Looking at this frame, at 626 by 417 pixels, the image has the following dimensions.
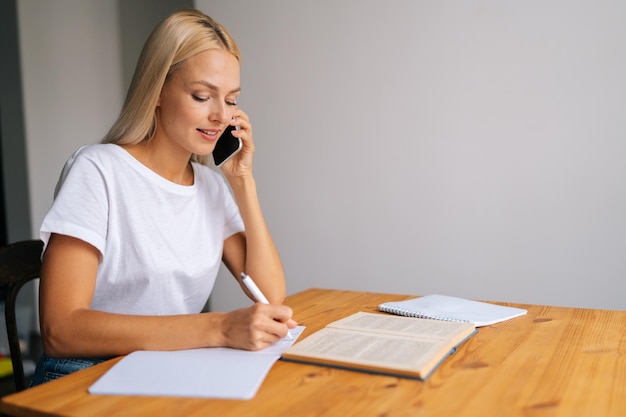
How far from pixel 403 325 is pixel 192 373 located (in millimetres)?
404

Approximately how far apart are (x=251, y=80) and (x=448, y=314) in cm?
195

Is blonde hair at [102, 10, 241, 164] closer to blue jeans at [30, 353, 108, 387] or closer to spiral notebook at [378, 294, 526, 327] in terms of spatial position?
blue jeans at [30, 353, 108, 387]

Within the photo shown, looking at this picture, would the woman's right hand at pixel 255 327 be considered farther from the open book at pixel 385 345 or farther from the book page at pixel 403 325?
the book page at pixel 403 325

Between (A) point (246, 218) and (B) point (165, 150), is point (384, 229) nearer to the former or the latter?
(A) point (246, 218)

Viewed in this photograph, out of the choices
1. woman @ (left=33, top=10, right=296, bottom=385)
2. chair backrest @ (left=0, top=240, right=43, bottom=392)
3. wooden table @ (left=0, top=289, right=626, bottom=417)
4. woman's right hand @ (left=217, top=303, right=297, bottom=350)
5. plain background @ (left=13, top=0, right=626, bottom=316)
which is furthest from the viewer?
plain background @ (left=13, top=0, right=626, bottom=316)

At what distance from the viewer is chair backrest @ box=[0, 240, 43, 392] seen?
1250mm

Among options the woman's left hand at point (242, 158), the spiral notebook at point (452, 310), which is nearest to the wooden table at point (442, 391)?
the spiral notebook at point (452, 310)

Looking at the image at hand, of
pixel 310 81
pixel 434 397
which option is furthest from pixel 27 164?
pixel 434 397

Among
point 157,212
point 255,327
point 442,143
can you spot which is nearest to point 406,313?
point 255,327

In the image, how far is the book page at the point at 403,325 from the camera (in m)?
1.00

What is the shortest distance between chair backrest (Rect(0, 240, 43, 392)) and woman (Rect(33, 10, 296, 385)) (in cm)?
10

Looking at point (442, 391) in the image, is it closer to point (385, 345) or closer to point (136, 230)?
point (385, 345)

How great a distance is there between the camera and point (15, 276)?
1318 millimetres

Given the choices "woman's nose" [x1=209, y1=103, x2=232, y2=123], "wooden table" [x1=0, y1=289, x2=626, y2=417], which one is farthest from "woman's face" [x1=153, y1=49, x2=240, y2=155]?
"wooden table" [x1=0, y1=289, x2=626, y2=417]
